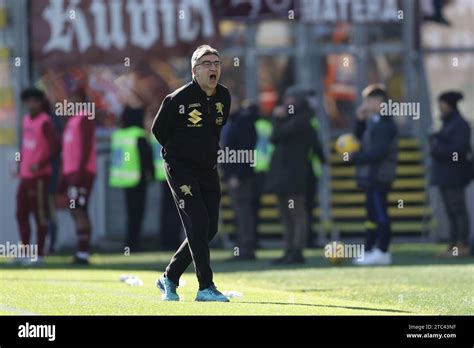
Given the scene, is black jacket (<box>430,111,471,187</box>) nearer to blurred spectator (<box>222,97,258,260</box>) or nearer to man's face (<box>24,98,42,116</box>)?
blurred spectator (<box>222,97,258,260</box>)

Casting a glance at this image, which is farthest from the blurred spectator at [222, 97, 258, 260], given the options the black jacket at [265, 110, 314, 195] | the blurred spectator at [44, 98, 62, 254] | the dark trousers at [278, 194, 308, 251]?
the blurred spectator at [44, 98, 62, 254]

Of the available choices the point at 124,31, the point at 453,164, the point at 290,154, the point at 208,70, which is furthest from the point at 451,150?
the point at 208,70

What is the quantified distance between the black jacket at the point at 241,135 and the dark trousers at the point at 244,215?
190 mm

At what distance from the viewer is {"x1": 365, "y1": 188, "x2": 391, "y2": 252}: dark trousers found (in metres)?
19.5

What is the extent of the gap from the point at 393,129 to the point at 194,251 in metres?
7.02

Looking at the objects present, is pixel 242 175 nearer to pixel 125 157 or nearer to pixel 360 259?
pixel 360 259

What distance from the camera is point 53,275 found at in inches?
686

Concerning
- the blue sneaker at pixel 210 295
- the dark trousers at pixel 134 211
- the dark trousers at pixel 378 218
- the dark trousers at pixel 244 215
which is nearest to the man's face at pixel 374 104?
the dark trousers at pixel 378 218

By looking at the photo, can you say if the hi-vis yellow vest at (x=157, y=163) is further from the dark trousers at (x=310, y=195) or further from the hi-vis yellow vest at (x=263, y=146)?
the dark trousers at (x=310, y=195)

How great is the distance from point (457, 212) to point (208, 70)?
8448 mm

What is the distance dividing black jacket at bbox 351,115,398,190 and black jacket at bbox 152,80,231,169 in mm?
6540

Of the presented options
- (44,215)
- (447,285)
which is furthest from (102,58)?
(447,285)

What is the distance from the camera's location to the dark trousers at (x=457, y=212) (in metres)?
20.6
